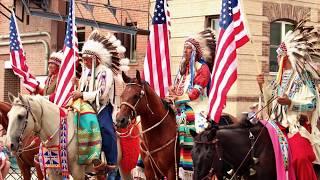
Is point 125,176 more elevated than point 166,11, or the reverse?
point 166,11

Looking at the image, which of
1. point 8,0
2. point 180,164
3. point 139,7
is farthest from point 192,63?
point 8,0

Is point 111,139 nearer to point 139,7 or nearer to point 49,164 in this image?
point 49,164

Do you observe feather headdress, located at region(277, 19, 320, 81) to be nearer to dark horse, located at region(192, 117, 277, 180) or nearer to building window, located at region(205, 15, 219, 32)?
dark horse, located at region(192, 117, 277, 180)

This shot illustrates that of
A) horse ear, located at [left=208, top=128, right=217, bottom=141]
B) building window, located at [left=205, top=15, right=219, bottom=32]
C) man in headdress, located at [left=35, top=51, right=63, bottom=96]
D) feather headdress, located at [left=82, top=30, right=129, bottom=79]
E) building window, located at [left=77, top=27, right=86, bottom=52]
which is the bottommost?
horse ear, located at [left=208, top=128, right=217, bottom=141]

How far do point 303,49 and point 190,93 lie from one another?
2051 millimetres

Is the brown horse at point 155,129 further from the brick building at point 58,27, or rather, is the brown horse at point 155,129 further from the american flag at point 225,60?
the brick building at point 58,27

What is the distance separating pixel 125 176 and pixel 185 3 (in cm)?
758

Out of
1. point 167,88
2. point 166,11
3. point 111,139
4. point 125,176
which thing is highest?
point 166,11

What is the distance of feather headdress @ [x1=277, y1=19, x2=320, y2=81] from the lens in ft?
30.8

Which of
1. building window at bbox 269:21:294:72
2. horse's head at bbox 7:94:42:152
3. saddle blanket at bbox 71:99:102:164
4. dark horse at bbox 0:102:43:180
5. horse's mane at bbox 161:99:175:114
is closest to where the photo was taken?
horse's head at bbox 7:94:42:152

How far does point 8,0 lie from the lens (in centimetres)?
2359

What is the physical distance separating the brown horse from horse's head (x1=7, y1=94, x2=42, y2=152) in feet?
4.50

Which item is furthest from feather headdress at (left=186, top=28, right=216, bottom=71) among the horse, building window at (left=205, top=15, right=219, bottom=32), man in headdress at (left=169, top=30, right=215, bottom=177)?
building window at (left=205, top=15, right=219, bottom=32)

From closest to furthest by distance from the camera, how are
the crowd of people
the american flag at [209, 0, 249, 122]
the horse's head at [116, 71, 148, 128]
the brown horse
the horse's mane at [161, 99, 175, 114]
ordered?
1. the crowd of people
2. the american flag at [209, 0, 249, 122]
3. the horse's head at [116, 71, 148, 128]
4. the brown horse
5. the horse's mane at [161, 99, 175, 114]
